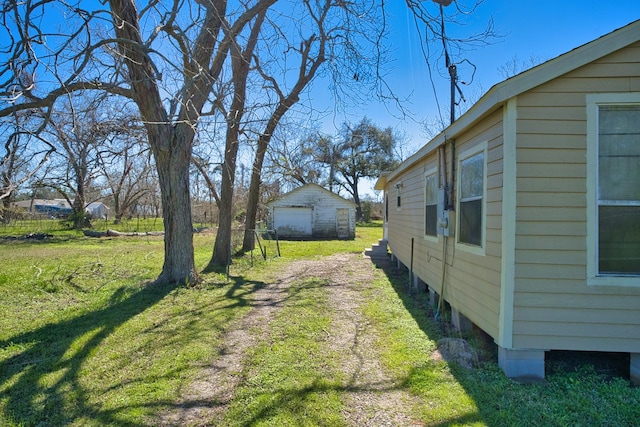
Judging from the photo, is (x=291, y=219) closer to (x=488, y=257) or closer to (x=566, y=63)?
(x=488, y=257)

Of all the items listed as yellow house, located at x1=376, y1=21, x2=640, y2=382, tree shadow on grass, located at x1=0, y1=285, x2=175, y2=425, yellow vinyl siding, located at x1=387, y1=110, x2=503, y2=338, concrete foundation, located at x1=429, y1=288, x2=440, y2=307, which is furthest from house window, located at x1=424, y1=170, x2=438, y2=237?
tree shadow on grass, located at x1=0, y1=285, x2=175, y2=425

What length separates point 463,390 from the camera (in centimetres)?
312

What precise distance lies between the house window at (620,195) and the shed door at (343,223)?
18532 millimetres

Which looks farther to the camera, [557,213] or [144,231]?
[144,231]

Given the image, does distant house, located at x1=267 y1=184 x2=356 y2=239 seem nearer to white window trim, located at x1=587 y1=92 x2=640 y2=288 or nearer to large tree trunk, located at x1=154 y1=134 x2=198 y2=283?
large tree trunk, located at x1=154 y1=134 x2=198 y2=283

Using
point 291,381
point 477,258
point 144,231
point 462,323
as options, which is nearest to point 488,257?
point 477,258

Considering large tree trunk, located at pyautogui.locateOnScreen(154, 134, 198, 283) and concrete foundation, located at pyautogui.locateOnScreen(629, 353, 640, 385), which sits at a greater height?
large tree trunk, located at pyautogui.locateOnScreen(154, 134, 198, 283)

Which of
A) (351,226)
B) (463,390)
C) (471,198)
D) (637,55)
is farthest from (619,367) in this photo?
(351,226)

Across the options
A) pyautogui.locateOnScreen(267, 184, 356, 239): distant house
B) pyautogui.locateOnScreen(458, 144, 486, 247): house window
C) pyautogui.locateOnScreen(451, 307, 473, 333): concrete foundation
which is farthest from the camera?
pyautogui.locateOnScreen(267, 184, 356, 239): distant house

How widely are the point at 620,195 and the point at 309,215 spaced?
18741 millimetres

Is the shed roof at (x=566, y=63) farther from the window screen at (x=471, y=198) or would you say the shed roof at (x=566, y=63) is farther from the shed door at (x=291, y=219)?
the shed door at (x=291, y=219)

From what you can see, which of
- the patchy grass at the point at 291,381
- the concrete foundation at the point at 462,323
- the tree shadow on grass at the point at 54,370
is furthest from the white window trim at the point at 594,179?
the tree shadow on grass at the point at 54,370

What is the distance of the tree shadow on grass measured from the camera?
2.77 metres

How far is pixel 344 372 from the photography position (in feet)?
11.6
